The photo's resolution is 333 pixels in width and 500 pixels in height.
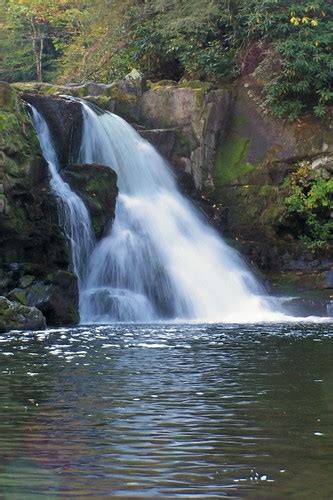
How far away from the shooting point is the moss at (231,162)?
23.0m

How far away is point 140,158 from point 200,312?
579 centimetres

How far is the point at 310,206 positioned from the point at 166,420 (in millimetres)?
16581

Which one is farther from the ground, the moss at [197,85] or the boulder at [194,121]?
the moss at [197,85]

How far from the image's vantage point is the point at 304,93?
22766 mm

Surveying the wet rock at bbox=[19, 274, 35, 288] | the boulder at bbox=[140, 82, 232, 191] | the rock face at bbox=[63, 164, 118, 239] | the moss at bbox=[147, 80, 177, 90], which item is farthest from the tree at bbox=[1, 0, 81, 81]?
the wet rock at bbox=[19, 274, 35, 288]

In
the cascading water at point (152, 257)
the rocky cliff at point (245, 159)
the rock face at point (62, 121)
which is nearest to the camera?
the cascading water at point (152, 257)

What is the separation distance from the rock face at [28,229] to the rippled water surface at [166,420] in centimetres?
431

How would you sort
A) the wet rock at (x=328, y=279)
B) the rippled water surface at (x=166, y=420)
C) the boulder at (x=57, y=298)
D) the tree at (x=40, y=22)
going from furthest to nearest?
the tree at (x=40, y=22) < the wet rock at (x=328, y=279) < the boulder at (x=57, y=298) < the rippled water surface at (x=166, y=420)

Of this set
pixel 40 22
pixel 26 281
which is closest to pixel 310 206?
pixel 26 281

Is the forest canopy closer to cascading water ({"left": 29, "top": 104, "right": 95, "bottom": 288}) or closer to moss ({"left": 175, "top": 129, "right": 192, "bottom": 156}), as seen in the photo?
moss ({"left": 175, "top": 129, "right": 192, "bottom": 156})

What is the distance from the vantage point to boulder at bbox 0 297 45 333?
13242 millimetres

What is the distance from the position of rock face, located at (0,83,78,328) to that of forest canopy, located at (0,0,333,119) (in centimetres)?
828

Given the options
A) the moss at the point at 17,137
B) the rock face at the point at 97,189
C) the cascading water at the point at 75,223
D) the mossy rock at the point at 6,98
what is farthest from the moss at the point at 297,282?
the mossy rock at the point at 6,98

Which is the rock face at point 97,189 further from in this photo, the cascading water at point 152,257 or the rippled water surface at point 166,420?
the rippled water surface at point 166,420
